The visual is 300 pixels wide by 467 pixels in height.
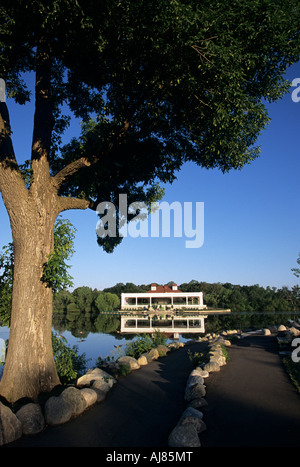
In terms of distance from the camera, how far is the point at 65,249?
7727 millimetres

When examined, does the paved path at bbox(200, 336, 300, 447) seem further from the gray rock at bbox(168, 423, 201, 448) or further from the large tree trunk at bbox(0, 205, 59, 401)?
the large tree trunk at bbox(0, 205, 59, 401)

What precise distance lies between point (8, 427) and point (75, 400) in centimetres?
137

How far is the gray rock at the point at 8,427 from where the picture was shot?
174 inches

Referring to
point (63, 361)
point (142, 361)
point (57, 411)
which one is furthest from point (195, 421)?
point (142, 361)

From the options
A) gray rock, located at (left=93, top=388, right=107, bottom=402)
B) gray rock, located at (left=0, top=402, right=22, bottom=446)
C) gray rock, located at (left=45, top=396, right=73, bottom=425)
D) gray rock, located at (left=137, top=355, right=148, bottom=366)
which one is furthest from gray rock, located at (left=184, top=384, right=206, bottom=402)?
gray rock, located at (left=137, top=355, right=148, bottom=366)

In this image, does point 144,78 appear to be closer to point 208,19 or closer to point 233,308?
point 208,19

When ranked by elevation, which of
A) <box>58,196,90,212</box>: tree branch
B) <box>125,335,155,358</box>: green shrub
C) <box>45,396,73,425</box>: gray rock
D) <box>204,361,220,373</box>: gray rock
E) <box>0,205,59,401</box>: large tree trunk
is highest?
<box>58,196,90,212</box>: tree branch

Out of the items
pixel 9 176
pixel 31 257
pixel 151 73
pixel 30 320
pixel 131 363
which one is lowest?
pixel 131 363

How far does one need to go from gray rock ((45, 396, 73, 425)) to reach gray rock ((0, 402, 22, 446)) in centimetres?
56

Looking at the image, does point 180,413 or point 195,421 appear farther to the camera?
point 180,413

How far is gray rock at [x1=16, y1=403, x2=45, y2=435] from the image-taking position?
4777mm

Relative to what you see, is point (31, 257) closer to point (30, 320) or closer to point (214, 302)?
point (30, 320)

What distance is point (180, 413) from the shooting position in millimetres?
5723
